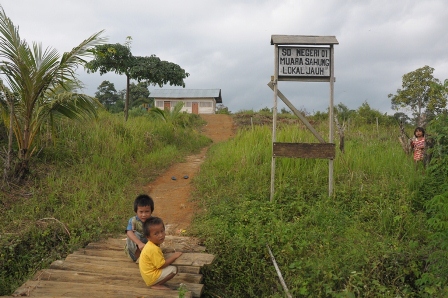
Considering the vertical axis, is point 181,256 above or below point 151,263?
below

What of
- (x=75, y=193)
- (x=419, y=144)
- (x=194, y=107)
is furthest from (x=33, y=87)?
(x=194, y=107)

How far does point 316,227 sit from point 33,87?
5.35 m

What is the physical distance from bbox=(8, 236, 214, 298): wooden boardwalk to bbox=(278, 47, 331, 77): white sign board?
3142mm

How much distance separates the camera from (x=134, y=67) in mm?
13984

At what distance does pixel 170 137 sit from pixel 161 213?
596 cm

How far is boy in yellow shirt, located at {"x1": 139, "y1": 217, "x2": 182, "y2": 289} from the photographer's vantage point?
3.68m

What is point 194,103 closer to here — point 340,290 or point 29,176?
point 29,176

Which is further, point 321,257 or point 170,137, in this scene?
point 170,137

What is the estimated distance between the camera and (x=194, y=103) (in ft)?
105

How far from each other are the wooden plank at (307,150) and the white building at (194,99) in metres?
25.9

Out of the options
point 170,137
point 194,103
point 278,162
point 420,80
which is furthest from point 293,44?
point 194,103

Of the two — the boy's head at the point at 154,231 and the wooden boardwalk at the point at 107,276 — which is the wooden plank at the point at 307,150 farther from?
the boy's head at the point at 154,231

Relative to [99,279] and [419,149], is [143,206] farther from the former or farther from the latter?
[419,149]

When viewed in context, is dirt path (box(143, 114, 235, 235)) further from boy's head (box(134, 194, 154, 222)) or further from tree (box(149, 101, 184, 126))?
tree (box(149, 101, 184, 126))
